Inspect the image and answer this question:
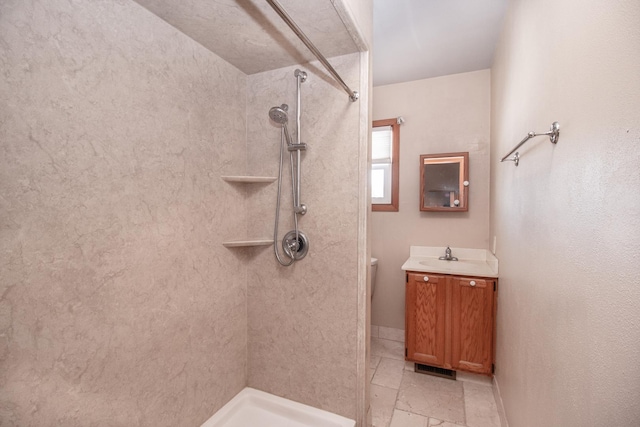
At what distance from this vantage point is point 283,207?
69.9 inches

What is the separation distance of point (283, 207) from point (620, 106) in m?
1.47

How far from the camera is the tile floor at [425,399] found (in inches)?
71.3

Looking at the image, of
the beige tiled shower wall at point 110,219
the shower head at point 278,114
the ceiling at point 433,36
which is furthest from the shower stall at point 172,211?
the ceiling at point 433,36

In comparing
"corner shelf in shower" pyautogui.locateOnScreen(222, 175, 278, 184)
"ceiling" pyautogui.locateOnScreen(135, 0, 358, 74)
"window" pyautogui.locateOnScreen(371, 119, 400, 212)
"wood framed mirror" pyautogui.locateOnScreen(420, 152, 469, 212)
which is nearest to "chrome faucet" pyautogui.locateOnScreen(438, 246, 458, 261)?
"wood framed mirror" pyautogui.locateOnScreen(420, 152, 469, 212)

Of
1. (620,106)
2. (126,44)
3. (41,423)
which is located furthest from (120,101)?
(620,106)

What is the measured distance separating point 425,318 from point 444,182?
1241 millimetres

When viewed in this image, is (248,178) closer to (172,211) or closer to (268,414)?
(172,211)

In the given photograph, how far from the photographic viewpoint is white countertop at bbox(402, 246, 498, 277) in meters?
2.19

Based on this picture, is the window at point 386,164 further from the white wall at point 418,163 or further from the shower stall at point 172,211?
the shower stall at point 172,211

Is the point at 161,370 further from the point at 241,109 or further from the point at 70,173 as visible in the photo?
the point at 241,109

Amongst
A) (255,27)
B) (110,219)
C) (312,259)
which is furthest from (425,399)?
(255,27)

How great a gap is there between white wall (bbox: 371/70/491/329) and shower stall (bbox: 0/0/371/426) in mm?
1343

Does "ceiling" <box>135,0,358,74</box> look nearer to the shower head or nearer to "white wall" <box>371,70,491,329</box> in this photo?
the shower head

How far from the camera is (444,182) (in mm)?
2664
